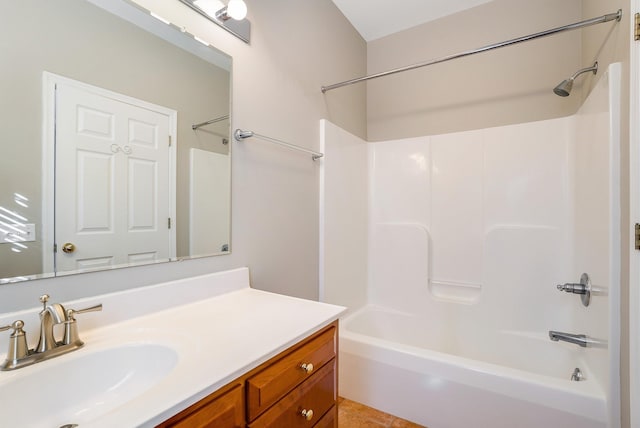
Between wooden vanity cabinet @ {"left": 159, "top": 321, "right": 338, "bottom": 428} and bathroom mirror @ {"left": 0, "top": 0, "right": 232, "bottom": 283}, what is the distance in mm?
576

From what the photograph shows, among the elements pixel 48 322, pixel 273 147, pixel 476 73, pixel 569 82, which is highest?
pixel 476 73

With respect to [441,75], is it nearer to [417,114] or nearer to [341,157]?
[417,114]

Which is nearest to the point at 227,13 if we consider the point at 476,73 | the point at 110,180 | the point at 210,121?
the point at 210,121

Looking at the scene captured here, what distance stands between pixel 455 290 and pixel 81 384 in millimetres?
2214

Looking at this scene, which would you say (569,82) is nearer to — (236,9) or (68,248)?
(236,9)

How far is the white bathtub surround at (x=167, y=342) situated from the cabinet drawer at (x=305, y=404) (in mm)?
160

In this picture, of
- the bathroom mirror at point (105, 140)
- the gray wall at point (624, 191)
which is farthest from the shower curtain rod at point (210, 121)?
the gray wall at point (624, 191)

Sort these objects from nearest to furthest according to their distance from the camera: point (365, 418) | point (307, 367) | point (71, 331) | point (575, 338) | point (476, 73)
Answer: point (71, 331)
point (307, 367)
point (575, 338)
point (365, 418)
point (476, 73)

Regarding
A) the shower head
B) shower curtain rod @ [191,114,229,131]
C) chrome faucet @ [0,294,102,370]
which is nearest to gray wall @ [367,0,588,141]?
the shower head

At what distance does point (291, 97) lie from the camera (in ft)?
5.39

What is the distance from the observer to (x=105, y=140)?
892mm

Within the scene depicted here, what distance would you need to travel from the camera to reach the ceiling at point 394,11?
2104mm

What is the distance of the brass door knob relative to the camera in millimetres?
814

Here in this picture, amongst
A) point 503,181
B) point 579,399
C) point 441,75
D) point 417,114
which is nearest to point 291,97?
point 417,114
